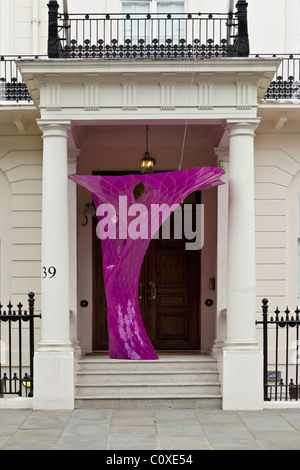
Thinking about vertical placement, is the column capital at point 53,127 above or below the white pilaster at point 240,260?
above

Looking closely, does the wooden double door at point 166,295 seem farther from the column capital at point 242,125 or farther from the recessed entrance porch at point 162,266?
the column capital at point 242,125

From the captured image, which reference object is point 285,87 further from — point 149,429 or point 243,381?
point 149,429

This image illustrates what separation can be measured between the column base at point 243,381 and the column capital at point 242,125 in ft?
10.7

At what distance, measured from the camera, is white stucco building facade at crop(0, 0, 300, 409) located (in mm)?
10266

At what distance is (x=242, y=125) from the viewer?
10461 millimetres

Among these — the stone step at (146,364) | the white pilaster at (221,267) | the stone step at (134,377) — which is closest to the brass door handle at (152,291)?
the white pilaster at (221,267)

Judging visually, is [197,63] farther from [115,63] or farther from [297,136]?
[297,136]

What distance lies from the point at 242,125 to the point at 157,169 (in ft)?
10.6

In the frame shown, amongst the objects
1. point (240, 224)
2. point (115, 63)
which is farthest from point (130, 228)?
point (115, 63)

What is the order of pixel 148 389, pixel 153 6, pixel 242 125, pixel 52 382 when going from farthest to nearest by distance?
pixel 153 6 < pixel 148 389 < pixel 242 125 < pixel 52 382

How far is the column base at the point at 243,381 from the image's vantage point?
10164 mm

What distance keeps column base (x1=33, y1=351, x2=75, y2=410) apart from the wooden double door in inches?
126

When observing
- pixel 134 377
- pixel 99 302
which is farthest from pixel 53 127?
pixel 99 302

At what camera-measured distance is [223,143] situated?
12273 millimetres
